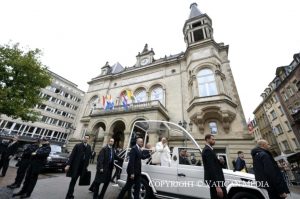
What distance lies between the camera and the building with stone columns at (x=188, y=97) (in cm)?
1299

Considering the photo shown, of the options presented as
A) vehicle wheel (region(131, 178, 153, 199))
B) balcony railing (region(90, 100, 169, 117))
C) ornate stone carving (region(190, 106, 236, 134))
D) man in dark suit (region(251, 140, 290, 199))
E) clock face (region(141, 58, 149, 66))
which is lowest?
vehicle wheel (region(131, 178, 153, 199))

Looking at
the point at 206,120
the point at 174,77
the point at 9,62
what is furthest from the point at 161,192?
the point at 9,62

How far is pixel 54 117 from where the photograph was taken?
108 ft

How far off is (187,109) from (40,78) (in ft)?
52.5

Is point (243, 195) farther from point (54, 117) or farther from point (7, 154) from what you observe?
point (54, 117)

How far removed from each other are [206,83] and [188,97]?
249 centimetres

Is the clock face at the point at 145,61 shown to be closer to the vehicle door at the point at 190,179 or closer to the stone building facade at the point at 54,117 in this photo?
the stone building facade at the point at 54,117

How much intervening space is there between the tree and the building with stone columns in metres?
6.09

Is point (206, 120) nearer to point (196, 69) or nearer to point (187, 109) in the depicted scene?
point (187, 109)

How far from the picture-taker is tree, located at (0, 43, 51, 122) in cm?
1264

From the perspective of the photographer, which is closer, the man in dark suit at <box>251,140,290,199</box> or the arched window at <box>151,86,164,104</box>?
the man in dark suit at <box>251,140,290,199</box>

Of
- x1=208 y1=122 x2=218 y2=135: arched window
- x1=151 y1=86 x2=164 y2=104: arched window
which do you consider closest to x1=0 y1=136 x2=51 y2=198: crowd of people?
x1=208 y1=122 x2=218 y2=135: arched window

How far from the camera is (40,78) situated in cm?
1473

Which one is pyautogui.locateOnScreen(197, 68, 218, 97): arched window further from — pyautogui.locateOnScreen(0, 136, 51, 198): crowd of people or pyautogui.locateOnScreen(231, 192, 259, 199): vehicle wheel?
pyautogui.locateOnScreen(0, 136, 51, 198): crowd of people
